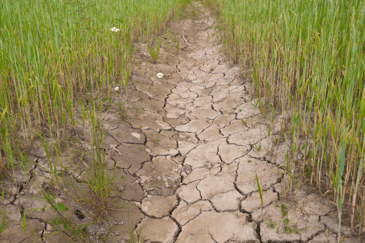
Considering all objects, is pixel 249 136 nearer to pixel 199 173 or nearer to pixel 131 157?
pixel 199 173

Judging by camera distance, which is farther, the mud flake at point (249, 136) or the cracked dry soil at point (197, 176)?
the mud flake at point (249, 136)

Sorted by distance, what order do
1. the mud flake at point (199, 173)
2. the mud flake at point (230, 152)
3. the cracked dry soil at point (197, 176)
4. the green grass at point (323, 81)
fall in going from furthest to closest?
the mud flake at point (230, 152) → the mud flake at point (199, 173) → the cracked dry soil at point (197, 176) → the green grass at point (323, 81)

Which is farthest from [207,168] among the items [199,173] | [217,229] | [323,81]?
[323,81]

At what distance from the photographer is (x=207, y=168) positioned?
221cm

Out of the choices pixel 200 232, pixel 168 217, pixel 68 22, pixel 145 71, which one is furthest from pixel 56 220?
pixel 145 71

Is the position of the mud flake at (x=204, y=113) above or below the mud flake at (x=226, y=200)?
above

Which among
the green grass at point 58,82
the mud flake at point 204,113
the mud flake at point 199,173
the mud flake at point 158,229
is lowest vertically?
the mud flake at point 158,229

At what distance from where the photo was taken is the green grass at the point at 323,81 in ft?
4.51

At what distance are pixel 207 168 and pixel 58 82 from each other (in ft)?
4.98

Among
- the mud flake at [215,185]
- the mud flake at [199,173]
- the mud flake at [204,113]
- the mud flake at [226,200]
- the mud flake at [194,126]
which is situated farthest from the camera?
the mud flake at [204,113]

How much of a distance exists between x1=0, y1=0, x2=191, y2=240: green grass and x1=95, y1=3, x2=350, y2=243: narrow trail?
12.0 inches

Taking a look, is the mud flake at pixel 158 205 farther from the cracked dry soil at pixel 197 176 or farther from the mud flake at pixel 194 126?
the mud flake at pixel 194 126

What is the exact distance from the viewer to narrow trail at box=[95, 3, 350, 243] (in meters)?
1.57

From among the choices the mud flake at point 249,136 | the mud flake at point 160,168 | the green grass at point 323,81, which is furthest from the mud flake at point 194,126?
the green grass at point 323,81
